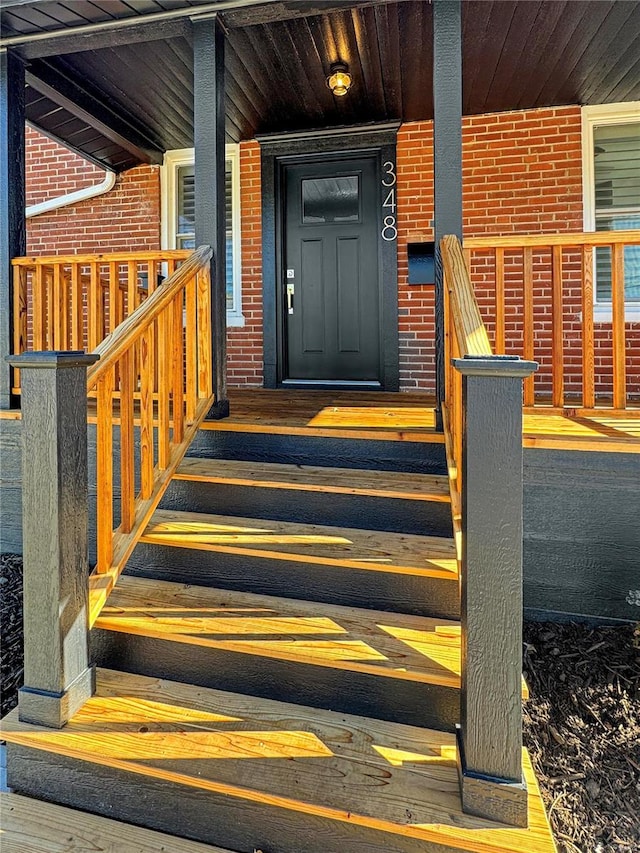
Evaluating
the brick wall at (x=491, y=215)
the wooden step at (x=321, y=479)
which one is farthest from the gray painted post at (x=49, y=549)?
the brick wall at (x=491, y=215)

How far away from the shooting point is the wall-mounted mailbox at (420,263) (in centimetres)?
465

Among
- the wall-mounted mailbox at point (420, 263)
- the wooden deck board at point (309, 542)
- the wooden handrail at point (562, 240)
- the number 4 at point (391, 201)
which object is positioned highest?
the number 4 at point (391, 201)

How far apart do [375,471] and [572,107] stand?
3.58m

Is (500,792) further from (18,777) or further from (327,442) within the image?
(327,442)

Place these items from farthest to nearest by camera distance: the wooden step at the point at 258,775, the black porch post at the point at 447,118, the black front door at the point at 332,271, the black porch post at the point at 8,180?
1. the black front door at the point at 332,271
2. the black porch post at the point at 8,180
3. the black porch post at the point at 447,118
4. the wooden step at the point at 258,775

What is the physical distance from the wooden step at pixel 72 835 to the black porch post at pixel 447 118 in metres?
1.94

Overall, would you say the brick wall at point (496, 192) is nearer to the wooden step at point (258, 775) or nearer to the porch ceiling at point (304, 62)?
the porch ceiling at point (304, 62)

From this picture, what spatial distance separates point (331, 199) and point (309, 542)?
3.48m

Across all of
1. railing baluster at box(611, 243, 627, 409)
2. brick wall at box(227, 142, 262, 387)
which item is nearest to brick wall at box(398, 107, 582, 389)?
brick wall at box(227, 142, 262, 387)

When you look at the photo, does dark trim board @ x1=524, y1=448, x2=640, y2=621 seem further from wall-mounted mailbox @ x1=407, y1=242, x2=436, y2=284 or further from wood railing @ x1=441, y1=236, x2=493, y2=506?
wall-mounted mailbox @ x1=407, y1=242, x2=436, y2=284

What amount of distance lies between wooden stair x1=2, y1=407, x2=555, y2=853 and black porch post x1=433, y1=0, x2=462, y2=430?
0.83 meters

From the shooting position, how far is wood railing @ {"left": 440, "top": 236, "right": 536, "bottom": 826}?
1.43 m

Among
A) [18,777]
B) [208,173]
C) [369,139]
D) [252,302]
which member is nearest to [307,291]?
[252,302]

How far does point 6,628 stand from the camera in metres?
2.69
